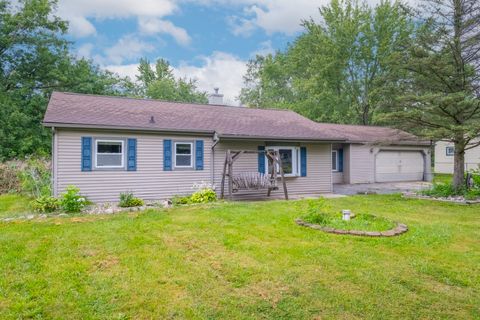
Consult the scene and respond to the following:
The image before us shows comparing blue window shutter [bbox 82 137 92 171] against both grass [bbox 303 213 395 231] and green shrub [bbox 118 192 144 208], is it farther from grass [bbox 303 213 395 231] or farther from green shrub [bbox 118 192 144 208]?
grass [bbox 303 213 395 231]

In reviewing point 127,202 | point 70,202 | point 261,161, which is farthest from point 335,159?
point 70,202

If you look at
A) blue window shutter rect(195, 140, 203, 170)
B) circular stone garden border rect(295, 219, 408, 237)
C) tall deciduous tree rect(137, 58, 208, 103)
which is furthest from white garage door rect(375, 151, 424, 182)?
tall deciduous tree rect(137, 58, 208, 103)

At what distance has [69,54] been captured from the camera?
846 inches

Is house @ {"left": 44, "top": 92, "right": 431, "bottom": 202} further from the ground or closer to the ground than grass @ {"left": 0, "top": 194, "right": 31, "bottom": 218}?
further from the ground

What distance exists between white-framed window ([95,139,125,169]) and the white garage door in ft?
42.6

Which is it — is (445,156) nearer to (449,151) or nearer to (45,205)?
(449,151)

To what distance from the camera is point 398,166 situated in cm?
1719

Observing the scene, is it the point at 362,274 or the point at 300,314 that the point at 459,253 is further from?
the point at 300,314

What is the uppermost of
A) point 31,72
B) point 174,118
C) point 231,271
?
point 31,72

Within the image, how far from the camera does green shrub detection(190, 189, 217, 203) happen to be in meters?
9.27

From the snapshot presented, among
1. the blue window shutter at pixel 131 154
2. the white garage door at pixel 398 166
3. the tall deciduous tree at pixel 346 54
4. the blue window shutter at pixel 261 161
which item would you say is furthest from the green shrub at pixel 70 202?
the tall deciduous tree at pixel 346 54

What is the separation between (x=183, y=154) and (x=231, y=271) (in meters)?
7.02

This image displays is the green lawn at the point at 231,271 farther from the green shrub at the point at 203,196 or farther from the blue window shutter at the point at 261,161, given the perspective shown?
the blue window shutter at the point at 261,161

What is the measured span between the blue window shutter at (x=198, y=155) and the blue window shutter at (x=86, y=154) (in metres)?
3.22
